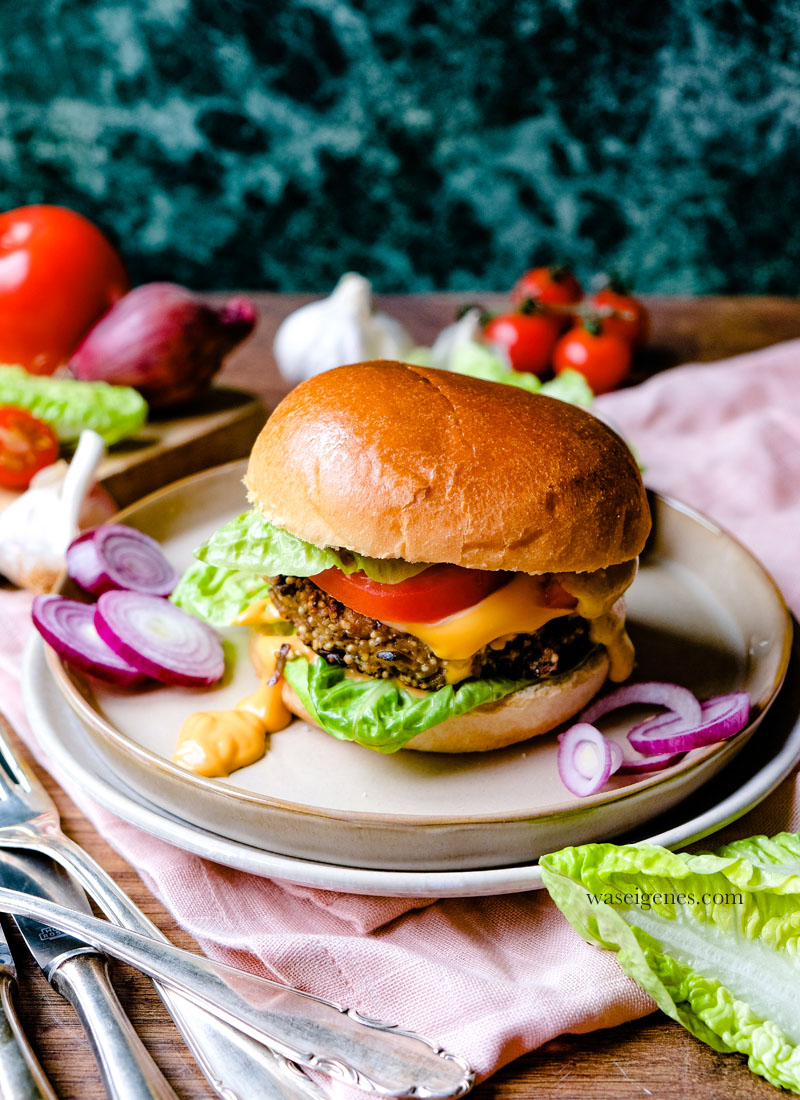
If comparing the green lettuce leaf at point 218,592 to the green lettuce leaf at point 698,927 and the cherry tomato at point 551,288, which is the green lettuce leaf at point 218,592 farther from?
the cherry tomato at point 551,288

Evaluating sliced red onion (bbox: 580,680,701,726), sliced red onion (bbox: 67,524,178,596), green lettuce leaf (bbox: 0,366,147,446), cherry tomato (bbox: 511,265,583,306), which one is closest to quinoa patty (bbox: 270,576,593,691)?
sliced red onion (bbox: 580,680,701,726)

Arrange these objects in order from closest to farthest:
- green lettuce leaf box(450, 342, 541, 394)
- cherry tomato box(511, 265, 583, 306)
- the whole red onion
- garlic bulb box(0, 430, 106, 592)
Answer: garlic bulb box(0, 430, 106, 592), the whole red onion, green lettuce leaf box(450, 342, 541, 394), cherry tomato box(511, 265, 583, 306)

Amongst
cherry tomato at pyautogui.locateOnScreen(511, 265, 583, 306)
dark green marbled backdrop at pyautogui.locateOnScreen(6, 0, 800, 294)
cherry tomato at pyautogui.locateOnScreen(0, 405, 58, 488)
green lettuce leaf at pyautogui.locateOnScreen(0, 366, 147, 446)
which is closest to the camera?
cherry tomato at pyautogui.locateOnScreen(0, 405, 58, 488)

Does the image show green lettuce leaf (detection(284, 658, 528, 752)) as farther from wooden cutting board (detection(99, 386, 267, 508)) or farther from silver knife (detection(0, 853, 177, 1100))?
wooden cutting board (detection(99, 386, 267, 508))

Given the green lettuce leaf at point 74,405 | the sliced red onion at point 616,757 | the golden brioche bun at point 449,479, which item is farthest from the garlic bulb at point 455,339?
the sliced red onion at point 616,757

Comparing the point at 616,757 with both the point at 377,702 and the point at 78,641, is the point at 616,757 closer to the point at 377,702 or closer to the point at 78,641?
the point at 377,702

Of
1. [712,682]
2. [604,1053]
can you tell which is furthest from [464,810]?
[712,682]
